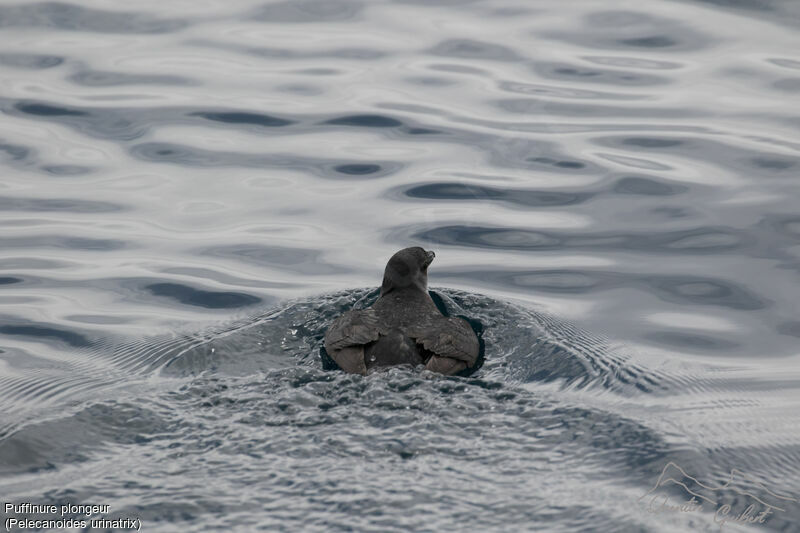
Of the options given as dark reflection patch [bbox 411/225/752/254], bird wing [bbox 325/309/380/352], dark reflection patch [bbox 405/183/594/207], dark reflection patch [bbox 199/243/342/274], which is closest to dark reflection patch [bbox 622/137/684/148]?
dark reflection patch [bbox 405/183/594/207]

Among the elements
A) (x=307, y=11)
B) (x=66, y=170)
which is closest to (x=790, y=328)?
(x=66, y=170)

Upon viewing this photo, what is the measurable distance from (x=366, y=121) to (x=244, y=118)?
2160 millimetres

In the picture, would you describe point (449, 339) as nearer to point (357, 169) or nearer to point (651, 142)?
point (357, 169)

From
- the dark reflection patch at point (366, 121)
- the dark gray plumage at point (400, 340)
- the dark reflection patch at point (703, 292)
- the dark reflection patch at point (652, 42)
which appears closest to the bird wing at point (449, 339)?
the dark gray plumage at point (400, 340)

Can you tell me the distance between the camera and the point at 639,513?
679 centimetres

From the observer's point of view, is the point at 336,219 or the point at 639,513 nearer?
the point at 639,513

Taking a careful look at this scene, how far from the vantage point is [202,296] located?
1152 centimetres

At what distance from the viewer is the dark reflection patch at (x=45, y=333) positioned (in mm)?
10453

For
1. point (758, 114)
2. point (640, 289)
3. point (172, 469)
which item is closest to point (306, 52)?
point (758, 114)

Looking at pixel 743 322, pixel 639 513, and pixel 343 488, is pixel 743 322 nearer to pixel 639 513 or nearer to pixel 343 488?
pixel 639 513

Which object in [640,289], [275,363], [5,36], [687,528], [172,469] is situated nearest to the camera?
[687,528]

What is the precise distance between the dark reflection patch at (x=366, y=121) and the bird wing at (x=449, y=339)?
25.1ft

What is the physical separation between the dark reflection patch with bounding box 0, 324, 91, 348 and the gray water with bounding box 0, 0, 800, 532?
0.05 m

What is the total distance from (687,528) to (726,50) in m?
14.4
